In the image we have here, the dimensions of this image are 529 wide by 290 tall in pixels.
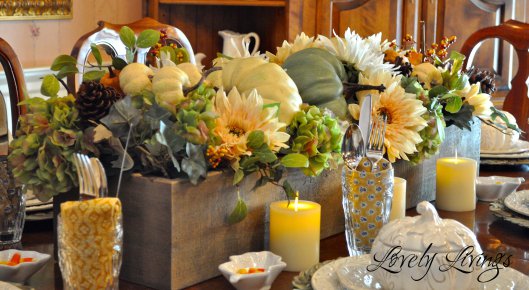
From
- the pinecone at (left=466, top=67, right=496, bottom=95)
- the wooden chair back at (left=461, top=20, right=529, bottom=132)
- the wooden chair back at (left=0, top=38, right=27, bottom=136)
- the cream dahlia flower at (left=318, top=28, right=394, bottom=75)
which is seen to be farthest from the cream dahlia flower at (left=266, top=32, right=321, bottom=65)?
the wooden chair back at (left=461, top=20, right=529, bottom=132)

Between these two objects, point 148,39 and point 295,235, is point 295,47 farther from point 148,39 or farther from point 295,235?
point 295,235

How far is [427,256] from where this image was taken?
2.85 feet

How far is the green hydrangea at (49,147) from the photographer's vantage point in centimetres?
100

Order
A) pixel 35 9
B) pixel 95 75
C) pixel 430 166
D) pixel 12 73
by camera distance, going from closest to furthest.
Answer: pixel 95 75
pixel 430 166
pixel 12 73
pixel 35 9

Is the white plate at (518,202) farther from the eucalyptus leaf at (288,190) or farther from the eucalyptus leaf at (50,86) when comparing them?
the eucalyptus leaf at (50,86)

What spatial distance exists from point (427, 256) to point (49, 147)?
456 mm

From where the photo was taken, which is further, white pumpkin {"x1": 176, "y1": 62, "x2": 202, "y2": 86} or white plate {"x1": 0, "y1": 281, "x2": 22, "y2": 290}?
white pumpkin {"x1": 176, "y1": 62, "x2": 202, "y2": 86}

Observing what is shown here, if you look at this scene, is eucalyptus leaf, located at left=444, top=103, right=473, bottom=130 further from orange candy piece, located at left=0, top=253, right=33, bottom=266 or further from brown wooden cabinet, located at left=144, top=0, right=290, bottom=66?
brown wooden cabinet, located at left=144, top=0, right=290, bottom=66

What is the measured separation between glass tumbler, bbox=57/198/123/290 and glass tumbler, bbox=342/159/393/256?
35cm

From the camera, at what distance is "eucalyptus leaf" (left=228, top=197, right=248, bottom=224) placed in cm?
104

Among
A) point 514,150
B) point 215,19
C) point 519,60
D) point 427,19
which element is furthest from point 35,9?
point 514,150

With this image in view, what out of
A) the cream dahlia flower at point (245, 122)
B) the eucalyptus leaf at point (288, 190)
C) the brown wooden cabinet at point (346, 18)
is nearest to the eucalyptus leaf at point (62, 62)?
the cream dahlia flower at point (245, 122)

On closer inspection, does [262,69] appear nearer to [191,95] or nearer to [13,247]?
[191,95]

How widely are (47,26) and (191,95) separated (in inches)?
90.5
